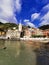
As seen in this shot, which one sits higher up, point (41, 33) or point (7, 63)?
point (41, 33)

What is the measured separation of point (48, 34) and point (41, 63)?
108835mm

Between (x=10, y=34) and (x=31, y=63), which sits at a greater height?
(x=10, y=34)

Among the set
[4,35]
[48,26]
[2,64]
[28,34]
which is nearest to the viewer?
[2,64]

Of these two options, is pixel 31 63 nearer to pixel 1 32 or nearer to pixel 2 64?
pixel 2 64

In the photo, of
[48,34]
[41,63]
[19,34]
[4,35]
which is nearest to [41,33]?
[48,34]

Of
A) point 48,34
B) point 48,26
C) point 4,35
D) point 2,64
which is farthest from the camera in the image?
point 48,26

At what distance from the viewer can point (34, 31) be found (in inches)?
5925

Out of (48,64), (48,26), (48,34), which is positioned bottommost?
(48,64)

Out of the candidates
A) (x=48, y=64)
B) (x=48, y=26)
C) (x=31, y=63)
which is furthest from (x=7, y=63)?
(x=48, y=26)

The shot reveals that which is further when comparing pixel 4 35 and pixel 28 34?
pixel 4 35

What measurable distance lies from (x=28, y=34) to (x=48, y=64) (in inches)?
4794

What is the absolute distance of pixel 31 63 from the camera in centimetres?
2548

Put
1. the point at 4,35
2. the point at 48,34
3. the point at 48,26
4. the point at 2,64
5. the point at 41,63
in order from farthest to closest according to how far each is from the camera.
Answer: the point at 48,26 → the point at 4,35 → the point at 48,34 → the point at 41,63 → the point at 2,64

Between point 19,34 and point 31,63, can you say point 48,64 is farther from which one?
point 19,34
